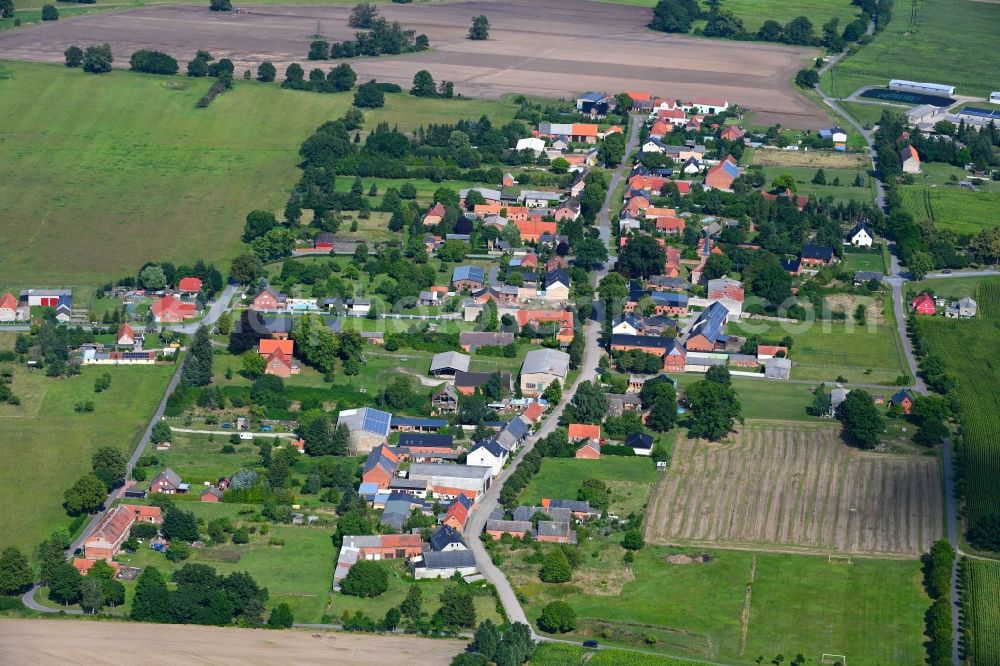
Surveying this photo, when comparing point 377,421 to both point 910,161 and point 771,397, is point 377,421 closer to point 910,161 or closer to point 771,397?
point 771,397

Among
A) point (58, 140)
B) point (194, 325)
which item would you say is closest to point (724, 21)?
point (58, 140)

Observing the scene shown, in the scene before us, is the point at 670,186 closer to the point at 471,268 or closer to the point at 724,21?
the point at 471,268

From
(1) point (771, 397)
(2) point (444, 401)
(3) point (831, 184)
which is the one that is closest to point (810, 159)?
(3) point (831, 184)

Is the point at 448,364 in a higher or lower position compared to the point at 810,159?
higher

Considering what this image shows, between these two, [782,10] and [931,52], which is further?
[782,10]

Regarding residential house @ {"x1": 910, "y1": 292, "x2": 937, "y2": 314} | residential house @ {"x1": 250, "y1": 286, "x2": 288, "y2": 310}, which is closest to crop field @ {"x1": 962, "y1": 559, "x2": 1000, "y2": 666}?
residential house @ {"x1": 910, "y1": 292, "x2": 937, "y2": 314}

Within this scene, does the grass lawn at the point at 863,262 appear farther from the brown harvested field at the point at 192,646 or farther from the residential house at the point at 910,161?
the brown harvested field at the point at 192,646

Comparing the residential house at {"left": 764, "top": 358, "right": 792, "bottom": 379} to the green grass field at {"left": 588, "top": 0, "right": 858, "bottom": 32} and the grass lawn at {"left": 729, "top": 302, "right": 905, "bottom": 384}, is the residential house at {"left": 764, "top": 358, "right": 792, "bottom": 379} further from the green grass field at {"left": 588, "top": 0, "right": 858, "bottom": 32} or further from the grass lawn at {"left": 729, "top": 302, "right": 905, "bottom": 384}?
the green grass field at {"left": 588, "top": 0, "right": 858, "bottom": 32}
